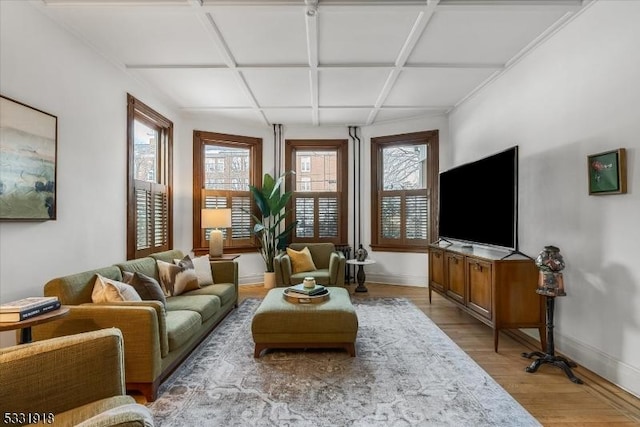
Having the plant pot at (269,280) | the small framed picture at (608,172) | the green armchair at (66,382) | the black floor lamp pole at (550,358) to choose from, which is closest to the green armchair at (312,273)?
the plant pot at (269,280)

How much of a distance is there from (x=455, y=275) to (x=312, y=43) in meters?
2.95

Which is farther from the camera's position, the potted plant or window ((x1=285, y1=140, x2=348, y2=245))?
window ((x1=285, y1=140, x2=348, y2=245))

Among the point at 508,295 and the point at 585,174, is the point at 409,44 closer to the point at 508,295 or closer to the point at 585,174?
the point at 585,174

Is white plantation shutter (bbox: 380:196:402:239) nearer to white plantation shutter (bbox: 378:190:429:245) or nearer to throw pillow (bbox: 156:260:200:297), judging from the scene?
white plantation shutter (bbox: 378:190:429:245)

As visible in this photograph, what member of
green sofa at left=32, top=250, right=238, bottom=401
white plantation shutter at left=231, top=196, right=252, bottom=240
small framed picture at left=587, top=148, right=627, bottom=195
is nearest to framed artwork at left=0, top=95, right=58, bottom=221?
green sofa at left=32, top=250, right=238, bottom=401

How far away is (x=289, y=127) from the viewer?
5887 mm

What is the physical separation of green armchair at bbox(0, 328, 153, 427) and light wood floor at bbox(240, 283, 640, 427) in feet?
7.59

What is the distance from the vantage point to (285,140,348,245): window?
19.4ft

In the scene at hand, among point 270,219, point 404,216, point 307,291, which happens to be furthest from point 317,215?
point 307,291

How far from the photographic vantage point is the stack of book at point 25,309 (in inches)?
71.0

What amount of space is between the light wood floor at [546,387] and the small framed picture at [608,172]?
55.2 inches

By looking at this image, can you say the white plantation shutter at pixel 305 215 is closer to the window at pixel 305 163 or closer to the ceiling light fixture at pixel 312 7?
the window at pixel 305 163

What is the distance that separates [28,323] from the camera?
6.02ft

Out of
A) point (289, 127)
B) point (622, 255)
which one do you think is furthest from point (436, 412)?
point (289, 127)
